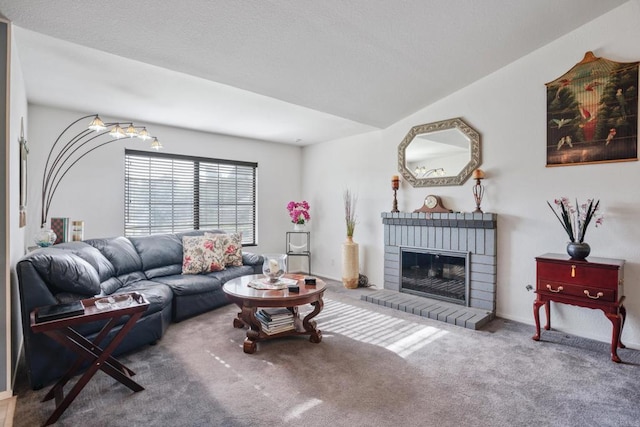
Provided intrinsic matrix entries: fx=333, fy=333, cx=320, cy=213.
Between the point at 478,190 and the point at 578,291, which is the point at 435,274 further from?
the point at 578,291

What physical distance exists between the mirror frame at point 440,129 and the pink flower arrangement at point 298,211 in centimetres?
179

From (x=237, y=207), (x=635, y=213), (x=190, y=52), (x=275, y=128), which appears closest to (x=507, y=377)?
(x=635, y=213)

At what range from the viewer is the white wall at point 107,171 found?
3703 millimetres

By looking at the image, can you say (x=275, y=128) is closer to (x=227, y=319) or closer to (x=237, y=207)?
(x=237, y=207)

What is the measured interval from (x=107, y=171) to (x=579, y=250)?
515 centimetres

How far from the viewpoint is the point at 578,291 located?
2.78 meters

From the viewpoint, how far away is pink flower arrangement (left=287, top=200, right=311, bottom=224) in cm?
561

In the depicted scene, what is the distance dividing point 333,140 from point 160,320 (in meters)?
3.92

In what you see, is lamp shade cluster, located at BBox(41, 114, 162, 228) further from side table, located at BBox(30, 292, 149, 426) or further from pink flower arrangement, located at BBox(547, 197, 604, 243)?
pink flower arrangement, located at BBox(547, 197, 604, 243)

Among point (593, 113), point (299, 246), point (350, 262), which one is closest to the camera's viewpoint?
Result: point (593, 113)

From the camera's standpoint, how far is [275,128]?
16.3 feet

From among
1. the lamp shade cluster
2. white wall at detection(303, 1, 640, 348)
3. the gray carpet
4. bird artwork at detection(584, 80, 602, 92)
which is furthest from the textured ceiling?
the gray carpet

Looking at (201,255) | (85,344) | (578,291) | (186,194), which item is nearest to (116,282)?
(201,255)

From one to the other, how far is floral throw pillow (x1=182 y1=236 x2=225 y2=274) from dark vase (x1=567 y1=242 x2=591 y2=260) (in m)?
3.67
